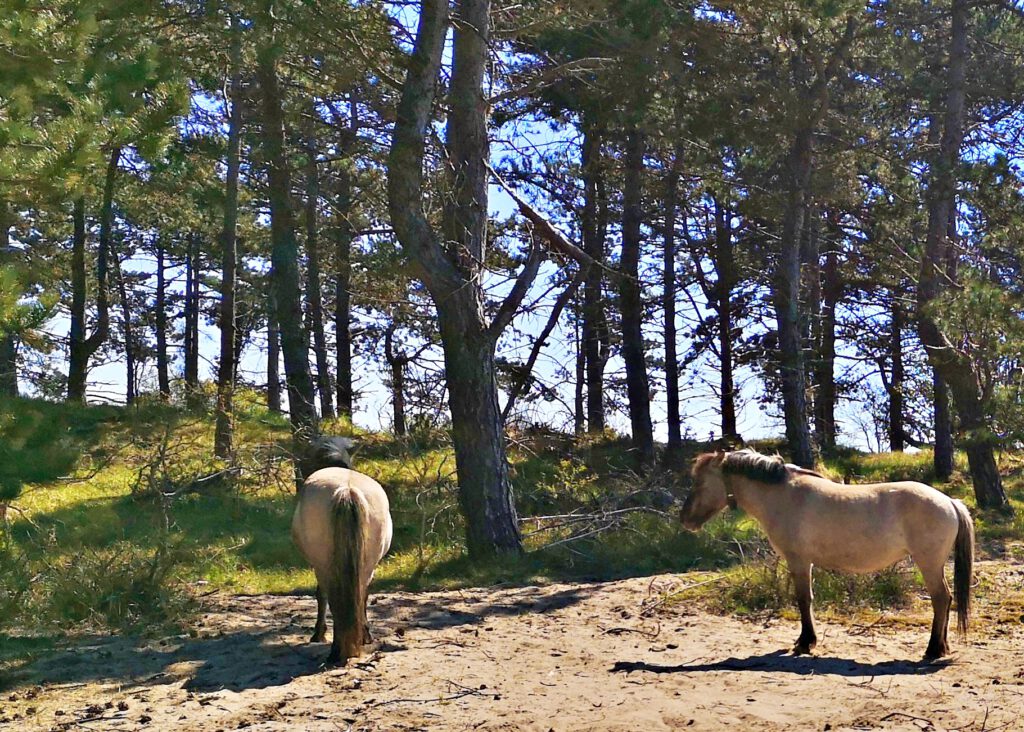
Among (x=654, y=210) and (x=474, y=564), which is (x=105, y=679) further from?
(x=654, y=210)

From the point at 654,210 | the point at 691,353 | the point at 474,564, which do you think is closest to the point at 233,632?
the point at 474,564

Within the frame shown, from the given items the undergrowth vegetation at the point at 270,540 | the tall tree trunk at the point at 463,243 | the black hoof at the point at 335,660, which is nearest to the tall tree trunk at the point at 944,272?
the undergrowth vegetation at the point at 270,540

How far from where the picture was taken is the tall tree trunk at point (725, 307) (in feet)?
75.6

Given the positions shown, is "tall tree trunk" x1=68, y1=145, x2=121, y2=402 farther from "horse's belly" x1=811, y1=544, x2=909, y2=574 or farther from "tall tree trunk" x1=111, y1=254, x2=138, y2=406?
"horse's belly" x1=811, y1=544, x2=909, y2=574

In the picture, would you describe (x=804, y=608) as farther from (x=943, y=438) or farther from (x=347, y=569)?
(x=943, y=438)

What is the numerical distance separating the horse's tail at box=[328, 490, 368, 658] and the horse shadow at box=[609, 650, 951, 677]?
1903 millimetres

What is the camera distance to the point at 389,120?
12.3 meters

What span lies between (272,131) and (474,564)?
7.15 metres

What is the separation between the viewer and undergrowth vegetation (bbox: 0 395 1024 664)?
9062 mm

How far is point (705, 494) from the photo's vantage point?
347 inches

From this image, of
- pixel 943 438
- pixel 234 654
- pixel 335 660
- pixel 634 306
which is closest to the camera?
pixel 335 660

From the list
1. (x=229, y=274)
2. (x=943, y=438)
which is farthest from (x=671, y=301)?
(x=229, y=274)

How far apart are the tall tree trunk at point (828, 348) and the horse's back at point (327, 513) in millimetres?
19347

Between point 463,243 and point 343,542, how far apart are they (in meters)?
5.17
